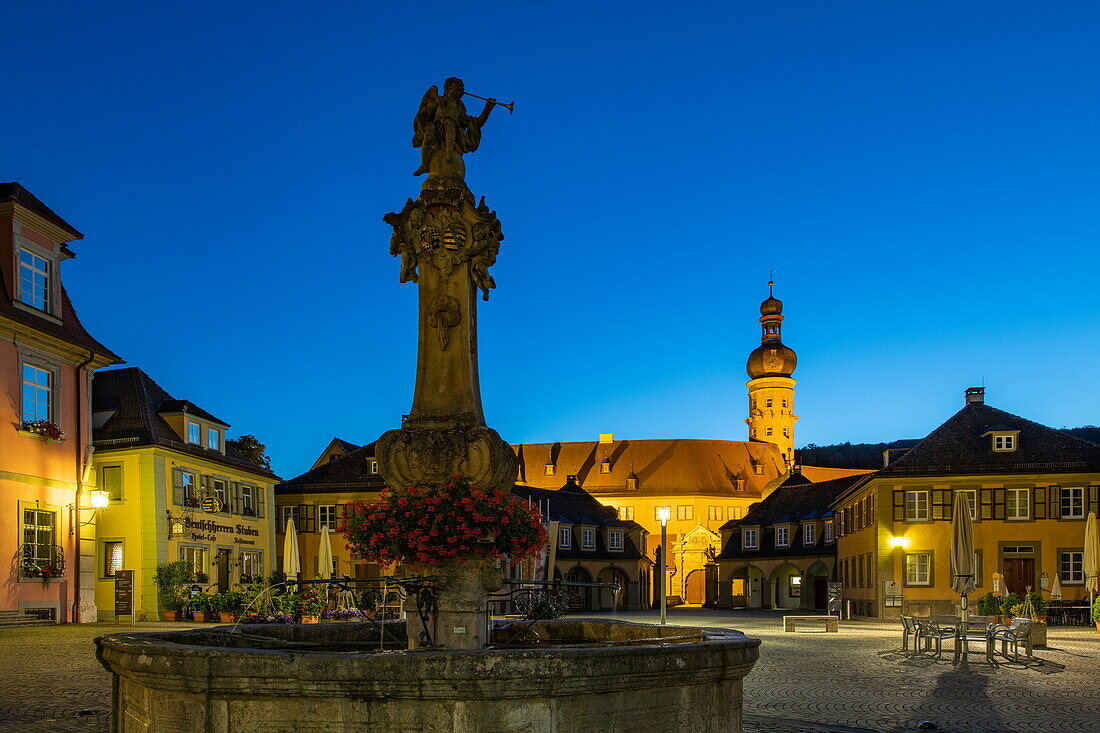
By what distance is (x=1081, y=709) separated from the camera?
42.7 ft

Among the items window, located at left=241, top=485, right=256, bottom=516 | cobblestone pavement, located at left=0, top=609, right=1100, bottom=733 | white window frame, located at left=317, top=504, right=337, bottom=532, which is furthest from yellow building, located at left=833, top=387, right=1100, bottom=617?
white window frame, located at left=317, top=504, right=337, bottom=532

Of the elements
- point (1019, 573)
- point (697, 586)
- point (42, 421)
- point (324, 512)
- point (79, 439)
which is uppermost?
point (42, 421)

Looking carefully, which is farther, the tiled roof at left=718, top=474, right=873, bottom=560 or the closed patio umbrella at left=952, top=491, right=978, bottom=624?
the tiled roof at left=718, top=474, right=873, bottom=560

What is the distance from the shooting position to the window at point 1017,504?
4281cm

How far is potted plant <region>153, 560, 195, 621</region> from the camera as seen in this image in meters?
32.2

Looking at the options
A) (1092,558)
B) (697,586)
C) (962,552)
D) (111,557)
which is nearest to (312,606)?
(111,557)

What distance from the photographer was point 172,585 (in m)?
33.2

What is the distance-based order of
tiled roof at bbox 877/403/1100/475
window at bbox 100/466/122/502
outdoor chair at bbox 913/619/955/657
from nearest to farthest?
outdoor chair at bbox 913/619/955/657 → window at bbox 100/466/122/502 → tiled roof at bbox 877/403/1100/475

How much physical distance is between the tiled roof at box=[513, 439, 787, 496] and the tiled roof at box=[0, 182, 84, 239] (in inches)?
2792

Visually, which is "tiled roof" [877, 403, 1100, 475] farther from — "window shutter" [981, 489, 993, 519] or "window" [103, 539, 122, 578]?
"window" [103, 539, 122, 578]

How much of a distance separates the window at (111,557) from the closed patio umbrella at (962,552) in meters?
23.1

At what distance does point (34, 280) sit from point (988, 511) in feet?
108

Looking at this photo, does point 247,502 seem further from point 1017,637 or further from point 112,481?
point 1017,637

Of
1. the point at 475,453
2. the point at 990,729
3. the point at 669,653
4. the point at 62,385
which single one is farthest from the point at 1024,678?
the point at 62,385
